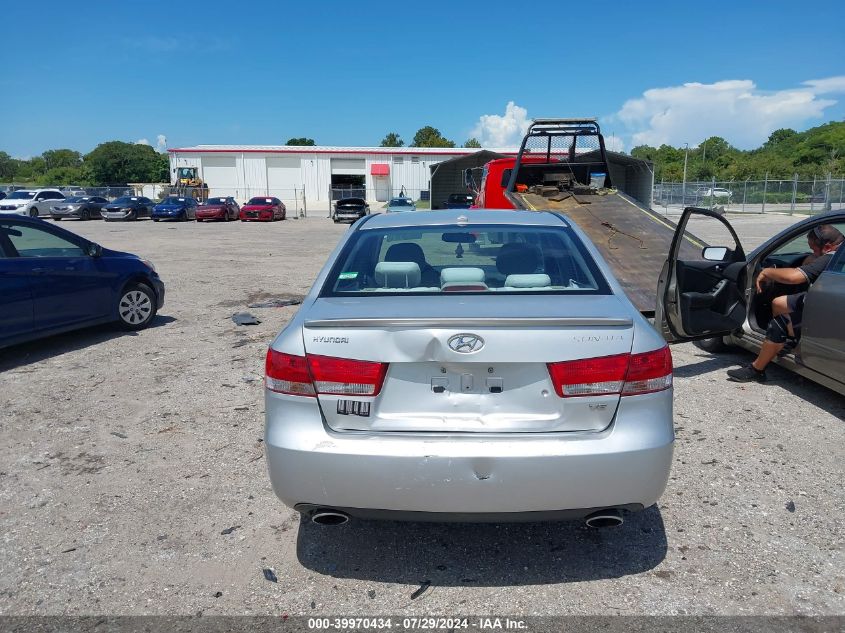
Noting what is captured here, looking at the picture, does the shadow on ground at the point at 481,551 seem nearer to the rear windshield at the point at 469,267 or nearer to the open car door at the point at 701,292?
the rear windshield at the point at 469,267

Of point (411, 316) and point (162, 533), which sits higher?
point (411, 316)

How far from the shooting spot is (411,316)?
112 inches

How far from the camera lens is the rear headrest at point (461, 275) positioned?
3.59 metres

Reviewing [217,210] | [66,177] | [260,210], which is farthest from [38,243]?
[66,177]

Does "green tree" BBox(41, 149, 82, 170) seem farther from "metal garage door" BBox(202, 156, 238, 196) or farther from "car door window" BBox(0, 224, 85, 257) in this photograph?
"car door window" BBox(0, 224, 85, 257)

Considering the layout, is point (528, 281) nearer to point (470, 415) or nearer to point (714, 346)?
point (470, 415)

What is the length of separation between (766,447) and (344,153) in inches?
2425

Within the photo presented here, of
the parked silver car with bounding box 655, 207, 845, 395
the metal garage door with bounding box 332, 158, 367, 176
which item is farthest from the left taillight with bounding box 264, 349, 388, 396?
the metal garage door with bounding box 332, 158, 367, 176

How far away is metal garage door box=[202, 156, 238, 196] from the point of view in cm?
6291

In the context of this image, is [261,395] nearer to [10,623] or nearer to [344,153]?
[10,623]

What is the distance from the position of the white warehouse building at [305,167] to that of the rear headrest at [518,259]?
58510 millimetres

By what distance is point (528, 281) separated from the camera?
354 cm

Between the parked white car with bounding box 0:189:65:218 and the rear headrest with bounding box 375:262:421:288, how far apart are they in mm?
40460

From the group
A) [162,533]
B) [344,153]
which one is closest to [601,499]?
[162,533]
